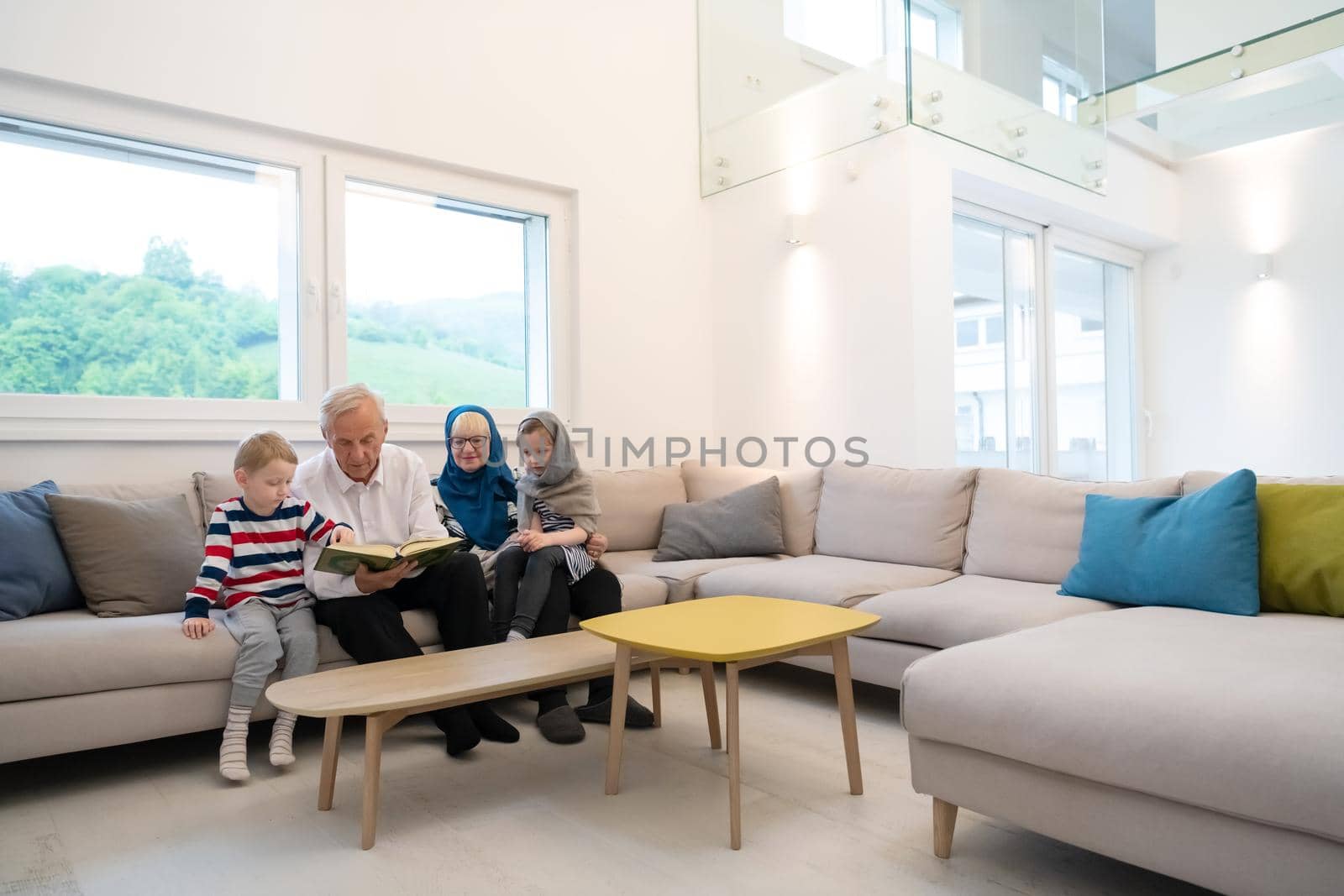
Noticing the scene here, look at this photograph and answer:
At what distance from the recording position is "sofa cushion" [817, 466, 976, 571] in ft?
10.8

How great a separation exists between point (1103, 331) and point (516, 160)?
390 cm

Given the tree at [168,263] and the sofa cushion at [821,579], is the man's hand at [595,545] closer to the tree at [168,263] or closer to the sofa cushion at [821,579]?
the sofa cushion at [821,579]

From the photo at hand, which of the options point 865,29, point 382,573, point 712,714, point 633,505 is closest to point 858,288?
point 865,29

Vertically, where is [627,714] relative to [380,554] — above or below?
below

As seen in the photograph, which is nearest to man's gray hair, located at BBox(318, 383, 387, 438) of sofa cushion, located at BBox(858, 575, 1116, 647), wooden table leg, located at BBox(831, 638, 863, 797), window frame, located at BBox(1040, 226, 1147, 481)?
wooden table leg, located at BBox(831, 638, 863, 797)

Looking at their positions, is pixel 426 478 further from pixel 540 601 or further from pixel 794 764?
pixel 794 764

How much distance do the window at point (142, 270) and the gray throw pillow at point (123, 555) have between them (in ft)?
2.35

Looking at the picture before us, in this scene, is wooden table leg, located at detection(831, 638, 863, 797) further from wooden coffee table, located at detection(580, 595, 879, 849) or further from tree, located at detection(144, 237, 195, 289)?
tree, located at detection(144, 237, 195, 289)

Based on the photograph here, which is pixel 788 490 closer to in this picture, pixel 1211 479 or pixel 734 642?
pixel 1211 479

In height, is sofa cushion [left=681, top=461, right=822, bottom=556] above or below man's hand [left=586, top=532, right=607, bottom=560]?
above

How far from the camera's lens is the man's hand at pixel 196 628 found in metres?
2.31

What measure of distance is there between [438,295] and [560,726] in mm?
2276

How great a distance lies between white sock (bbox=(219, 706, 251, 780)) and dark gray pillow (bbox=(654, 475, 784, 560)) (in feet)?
5.97

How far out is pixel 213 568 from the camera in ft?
7.98
